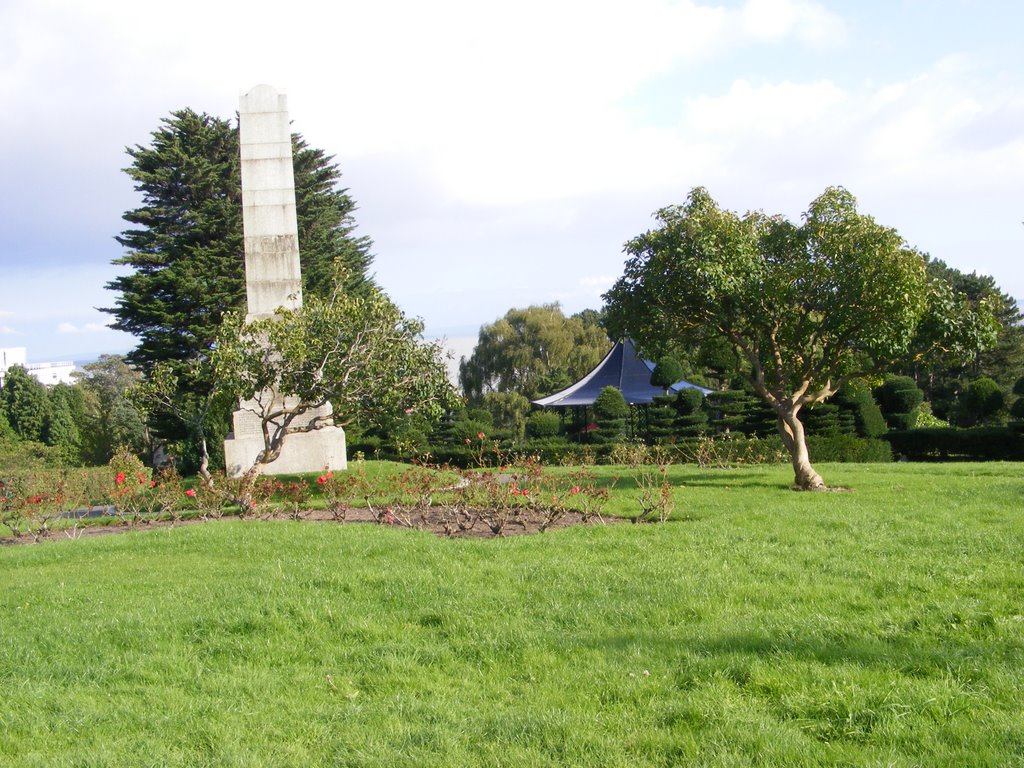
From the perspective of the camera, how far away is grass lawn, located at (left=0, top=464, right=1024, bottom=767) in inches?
150

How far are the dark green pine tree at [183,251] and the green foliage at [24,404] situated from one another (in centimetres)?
1944

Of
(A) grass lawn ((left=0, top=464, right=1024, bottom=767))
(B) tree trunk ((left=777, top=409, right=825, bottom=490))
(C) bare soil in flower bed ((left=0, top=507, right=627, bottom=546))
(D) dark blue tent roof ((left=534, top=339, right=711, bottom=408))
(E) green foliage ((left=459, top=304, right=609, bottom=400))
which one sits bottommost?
(A) grass lawn ((left=0, top=464, right=1024, bottom=767))

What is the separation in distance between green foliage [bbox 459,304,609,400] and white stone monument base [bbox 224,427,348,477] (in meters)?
21.6

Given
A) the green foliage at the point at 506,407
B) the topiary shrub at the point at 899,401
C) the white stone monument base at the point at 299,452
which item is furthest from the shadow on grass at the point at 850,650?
the green foliage at the point at 506,407

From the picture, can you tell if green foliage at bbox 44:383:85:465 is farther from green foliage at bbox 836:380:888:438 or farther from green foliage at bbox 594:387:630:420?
green foliage at bbox 836:380:888:438

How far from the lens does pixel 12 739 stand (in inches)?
165

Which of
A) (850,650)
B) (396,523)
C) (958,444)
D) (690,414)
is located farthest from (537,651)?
(690,414)

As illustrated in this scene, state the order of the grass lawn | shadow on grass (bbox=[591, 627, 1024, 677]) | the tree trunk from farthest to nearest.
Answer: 1. the tree trunk
2. shadow on grass (bbox=[591, 627, 1024, 677])
3. the grass lawn

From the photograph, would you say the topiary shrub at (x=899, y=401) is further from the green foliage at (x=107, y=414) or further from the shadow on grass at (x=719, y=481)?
the green foliage at (x=107, y=414)

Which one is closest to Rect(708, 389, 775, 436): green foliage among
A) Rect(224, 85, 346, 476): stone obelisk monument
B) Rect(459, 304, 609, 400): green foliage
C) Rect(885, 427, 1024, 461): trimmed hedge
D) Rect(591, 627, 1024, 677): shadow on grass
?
Rect(885, 427, 1024, 461): trimmed hedge

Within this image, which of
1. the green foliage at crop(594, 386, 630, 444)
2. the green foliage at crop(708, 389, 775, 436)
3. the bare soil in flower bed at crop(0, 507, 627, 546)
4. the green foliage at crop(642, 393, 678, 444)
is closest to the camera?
the bare soil in flower bed at crop(0, 507, 627, 546)

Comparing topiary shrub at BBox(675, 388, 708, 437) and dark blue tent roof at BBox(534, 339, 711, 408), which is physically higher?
dark blue tent roof at BBox(534, 339, 711, 408)

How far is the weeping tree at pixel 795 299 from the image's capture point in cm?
1213

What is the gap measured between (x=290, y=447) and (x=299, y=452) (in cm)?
21
